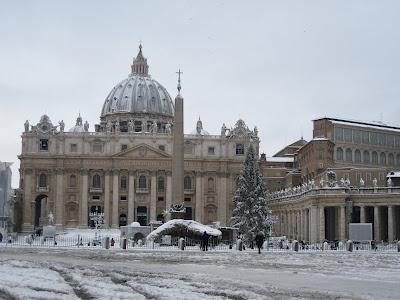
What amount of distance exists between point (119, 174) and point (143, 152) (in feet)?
17.5

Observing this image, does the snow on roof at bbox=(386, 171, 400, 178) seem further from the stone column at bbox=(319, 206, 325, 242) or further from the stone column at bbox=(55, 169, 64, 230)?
the stone column at bbox=(55, 169, 64, 230)

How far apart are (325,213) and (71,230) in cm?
4488

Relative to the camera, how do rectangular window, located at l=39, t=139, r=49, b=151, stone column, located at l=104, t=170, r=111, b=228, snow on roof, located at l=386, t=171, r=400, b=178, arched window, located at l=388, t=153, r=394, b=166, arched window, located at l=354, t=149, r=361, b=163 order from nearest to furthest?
snow on roof, located at l=386, t=171, r=400, b=178, arched window, located at l=354, t=149, r=361, b=163, arched window, located at l=388, t=153, r=394, b=166, stone column, located at l=104, t=170, r=111, b=228, rectangular window, located at l=39, t=139, r=49, b=151

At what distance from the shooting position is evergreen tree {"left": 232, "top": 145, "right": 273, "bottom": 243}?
6506 cm

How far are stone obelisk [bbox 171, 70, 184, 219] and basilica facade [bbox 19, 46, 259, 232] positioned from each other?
178 feet

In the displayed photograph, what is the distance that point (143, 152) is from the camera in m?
114

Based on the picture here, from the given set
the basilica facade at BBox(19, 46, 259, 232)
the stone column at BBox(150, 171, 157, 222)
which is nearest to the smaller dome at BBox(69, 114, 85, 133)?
the basilica facade at BBox(19, 46, 259, 232)

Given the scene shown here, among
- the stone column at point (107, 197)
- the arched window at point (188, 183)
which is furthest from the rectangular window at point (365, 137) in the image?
the stone column at point (107, 197)

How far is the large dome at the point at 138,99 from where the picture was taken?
140500 millimetres

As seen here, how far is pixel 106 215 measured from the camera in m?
113

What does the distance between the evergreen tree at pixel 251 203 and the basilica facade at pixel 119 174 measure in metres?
45.7

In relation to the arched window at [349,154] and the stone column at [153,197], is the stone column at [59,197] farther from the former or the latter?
the arched window at [349,154]

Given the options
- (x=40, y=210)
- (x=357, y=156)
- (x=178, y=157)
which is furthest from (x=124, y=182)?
(x=178, y=157)

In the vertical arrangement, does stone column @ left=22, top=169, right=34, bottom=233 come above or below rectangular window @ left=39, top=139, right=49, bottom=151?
below
